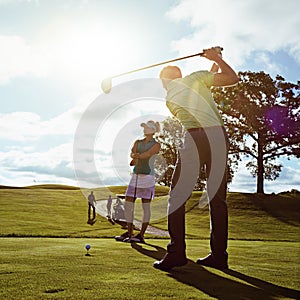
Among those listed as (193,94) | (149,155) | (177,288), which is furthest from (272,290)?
(149,155)

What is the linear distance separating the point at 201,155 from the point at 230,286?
1736mm

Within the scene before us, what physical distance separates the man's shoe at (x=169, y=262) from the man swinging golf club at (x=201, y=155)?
0.41ft

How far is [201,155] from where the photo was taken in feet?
16.5

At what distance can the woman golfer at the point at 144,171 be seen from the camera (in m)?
9.66

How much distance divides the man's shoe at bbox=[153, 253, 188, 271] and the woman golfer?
4742 millimetres

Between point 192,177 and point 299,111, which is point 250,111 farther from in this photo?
point 192,177

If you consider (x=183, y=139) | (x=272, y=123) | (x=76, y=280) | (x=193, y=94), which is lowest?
(x=76, y=280)

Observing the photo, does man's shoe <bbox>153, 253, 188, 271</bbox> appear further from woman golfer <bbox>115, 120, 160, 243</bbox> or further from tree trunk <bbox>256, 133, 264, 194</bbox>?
tree trunk <bbox>256, 133, 264, 194</bbox>

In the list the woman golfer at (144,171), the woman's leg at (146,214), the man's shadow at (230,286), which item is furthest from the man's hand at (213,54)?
the woman's leg at (146,214)

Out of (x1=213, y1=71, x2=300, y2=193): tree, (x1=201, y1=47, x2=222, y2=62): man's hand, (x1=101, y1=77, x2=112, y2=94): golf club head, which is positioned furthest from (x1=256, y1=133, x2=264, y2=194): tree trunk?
(x1=201, y1=47, x2=222, y2=62): man's hand

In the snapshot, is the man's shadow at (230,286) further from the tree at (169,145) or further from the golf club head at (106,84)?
the tree at (169,145)

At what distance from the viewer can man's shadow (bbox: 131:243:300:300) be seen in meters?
3.31

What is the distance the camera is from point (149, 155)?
9633mm

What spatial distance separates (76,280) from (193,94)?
253cm
